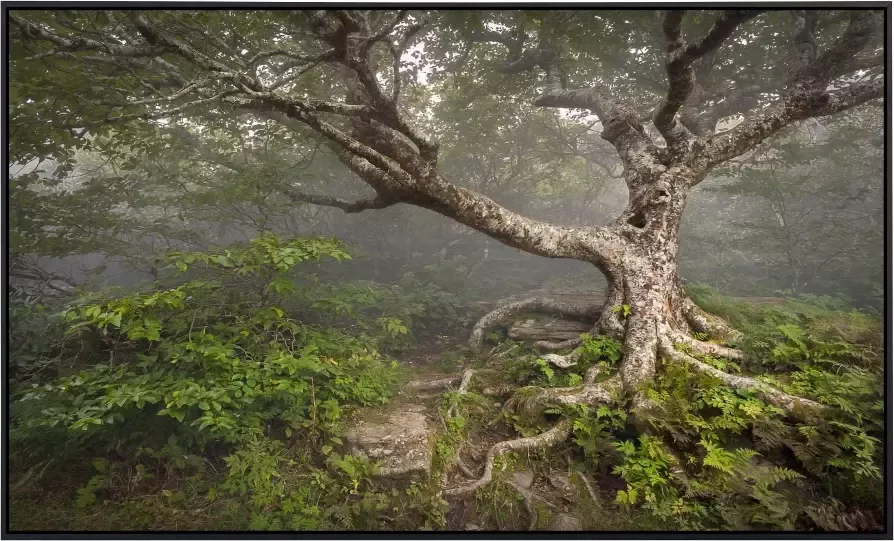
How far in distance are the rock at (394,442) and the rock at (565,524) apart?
1288 millimetres

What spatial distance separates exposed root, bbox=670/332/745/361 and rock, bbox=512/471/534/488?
3.00 metres

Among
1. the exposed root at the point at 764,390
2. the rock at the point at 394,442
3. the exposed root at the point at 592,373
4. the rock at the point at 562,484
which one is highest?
the exposed root at the point at 764,390

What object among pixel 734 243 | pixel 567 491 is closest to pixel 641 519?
pixel 567 491

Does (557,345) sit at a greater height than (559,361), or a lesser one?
greater

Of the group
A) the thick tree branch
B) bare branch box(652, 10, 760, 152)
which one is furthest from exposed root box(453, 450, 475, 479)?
the thick tree branch

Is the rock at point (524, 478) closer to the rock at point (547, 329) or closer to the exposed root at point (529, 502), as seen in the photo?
the exposed root at point (529, 502)

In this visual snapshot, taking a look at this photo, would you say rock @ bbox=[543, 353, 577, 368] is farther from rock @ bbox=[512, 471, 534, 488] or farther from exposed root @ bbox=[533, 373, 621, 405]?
rock @ bbox=[512, 471, 534, 488]

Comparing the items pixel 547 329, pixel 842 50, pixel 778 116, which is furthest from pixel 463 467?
pixel 842 50

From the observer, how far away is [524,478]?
13.5ft

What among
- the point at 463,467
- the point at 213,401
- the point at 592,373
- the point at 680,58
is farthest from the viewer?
the point at 592,373

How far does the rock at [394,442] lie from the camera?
3.95 m

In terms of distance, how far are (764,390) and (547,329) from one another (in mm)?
3474

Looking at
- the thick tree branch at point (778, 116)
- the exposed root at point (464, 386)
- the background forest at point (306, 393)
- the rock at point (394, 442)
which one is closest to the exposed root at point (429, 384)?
the background forest at point (306, 393)

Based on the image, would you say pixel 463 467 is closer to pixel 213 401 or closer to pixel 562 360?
pixel 562 360
